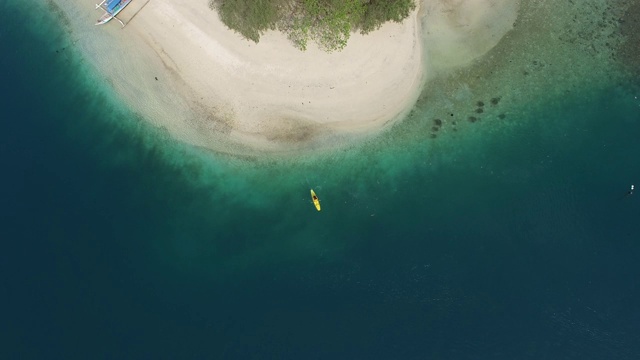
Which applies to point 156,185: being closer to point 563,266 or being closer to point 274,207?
point 274,207

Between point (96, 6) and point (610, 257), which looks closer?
point (610, 257)

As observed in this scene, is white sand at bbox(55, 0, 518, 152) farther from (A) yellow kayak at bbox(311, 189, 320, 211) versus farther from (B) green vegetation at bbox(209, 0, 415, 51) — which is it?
(A) yellow kayak at bbox(311, 189, 320, 211)

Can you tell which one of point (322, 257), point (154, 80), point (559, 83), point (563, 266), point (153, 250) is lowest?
point (563, 266)

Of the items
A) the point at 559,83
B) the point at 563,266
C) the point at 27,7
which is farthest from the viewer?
the point at 27,7

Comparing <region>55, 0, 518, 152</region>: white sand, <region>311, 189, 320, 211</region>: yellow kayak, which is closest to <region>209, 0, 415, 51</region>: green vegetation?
<region>55, 0, 518, 152</region>: white sand

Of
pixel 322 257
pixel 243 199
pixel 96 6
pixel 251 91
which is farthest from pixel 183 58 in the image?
pixel 322 257

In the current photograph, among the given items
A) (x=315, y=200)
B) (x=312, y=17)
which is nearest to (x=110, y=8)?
(x=312, y=17)

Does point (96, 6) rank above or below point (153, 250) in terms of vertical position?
above
